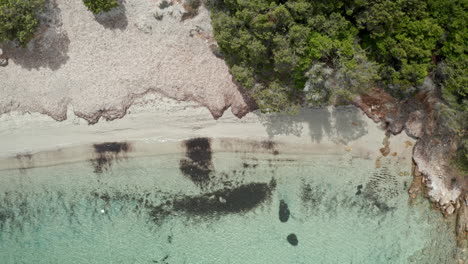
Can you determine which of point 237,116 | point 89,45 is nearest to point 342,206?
point 237,116

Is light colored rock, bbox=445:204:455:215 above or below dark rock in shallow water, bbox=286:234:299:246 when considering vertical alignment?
above

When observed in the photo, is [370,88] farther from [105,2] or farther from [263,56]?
[105,2]

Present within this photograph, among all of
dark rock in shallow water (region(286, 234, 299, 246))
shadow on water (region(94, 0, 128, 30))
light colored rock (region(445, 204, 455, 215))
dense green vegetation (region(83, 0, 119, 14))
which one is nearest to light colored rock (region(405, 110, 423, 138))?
light colored rock (region(445, 204, 455, 215))

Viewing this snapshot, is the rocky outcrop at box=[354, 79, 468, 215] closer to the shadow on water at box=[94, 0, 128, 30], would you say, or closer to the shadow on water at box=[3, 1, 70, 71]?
the shadow on water at box=[94, 0, 128, 30]

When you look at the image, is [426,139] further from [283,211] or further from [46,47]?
[46,47]

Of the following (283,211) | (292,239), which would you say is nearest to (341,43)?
(283,211)

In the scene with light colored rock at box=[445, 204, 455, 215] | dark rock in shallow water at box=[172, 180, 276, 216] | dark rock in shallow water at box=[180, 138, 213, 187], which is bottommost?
light colored rock at box=[445, 204, 455, 215]

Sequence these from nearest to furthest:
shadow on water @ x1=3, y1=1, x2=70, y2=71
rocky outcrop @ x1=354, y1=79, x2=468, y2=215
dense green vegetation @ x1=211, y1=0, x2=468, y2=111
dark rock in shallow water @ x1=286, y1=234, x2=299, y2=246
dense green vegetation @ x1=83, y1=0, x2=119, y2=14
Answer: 1. dense green vegetation @ x1=211, y1=0, x2=468, y2=111
2. dense green vegetation @ x1=83, y1=0, x2=119, y2=14
3. rocky outcrop @ x1=354, y1=79, x2=468, y2=215
4. shadow on water @ x1=3, y1=1, x2=70, y2=71
5. dark rock in shallow water @ x1=286, y1=234, x2=299, y2=246
